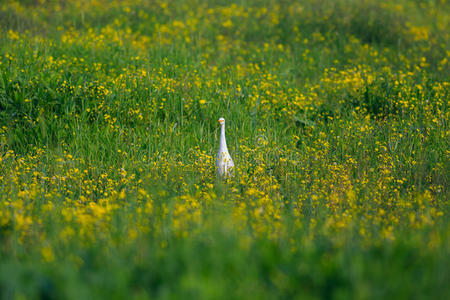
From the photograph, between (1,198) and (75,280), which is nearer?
(75,280)

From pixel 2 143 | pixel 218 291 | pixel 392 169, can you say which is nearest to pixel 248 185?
pixel 392 169

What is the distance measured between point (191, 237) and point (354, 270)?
1037 mm

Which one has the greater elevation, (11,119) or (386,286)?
(386,286)

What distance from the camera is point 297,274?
7.87ft

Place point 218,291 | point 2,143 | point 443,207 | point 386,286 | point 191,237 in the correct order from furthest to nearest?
1. point 2,143
2. point 443,207
3. point 191,237
4. point 386,286
5. point 218,291

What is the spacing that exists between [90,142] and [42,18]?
579cm

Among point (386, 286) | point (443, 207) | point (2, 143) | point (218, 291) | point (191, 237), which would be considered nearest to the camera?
point (218, 291)

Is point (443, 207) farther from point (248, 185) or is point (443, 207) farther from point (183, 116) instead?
point (183, 116)

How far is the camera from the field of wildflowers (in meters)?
2.39

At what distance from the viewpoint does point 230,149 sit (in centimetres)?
566

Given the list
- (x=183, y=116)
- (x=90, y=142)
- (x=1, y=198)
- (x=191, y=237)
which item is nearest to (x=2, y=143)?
(x=90, y=142)

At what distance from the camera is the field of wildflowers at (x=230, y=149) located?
2391 mm

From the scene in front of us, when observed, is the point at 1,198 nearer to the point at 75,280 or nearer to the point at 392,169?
the point at 75,280

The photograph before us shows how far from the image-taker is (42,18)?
32.4 ft
